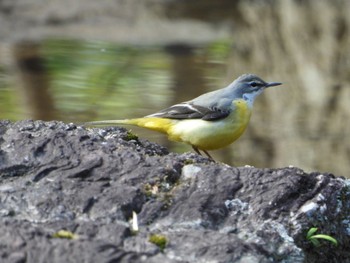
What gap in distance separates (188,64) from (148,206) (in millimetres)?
8815

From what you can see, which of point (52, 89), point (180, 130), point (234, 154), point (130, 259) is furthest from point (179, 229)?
point (52, 89)

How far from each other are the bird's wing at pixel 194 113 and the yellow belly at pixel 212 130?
0.13 feet

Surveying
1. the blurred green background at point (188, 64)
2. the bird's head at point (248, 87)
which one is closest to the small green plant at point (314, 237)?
the bird's head at point (248, 87)

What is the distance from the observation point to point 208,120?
24.2 feet

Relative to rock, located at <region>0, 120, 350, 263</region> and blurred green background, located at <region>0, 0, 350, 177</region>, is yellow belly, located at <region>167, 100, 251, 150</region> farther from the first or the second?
rock, located at <region>0, 120, 350, 263</region>

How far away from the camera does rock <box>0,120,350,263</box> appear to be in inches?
146

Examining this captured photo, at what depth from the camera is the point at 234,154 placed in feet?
30.7

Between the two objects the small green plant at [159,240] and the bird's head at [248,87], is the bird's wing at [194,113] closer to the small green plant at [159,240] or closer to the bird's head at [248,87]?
the bird's head at [248,87]

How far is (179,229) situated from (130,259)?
39 cm

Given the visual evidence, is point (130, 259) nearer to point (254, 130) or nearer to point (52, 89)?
point (254, 130)

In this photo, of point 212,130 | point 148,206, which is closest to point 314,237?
point 148,206

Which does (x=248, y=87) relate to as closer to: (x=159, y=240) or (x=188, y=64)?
(x=159, y=240)

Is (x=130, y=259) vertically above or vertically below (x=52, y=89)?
above

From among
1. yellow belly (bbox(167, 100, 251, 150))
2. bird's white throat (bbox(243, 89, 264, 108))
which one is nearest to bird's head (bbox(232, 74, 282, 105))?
bird's white throat (bbox(243, 89, 264, 108))
